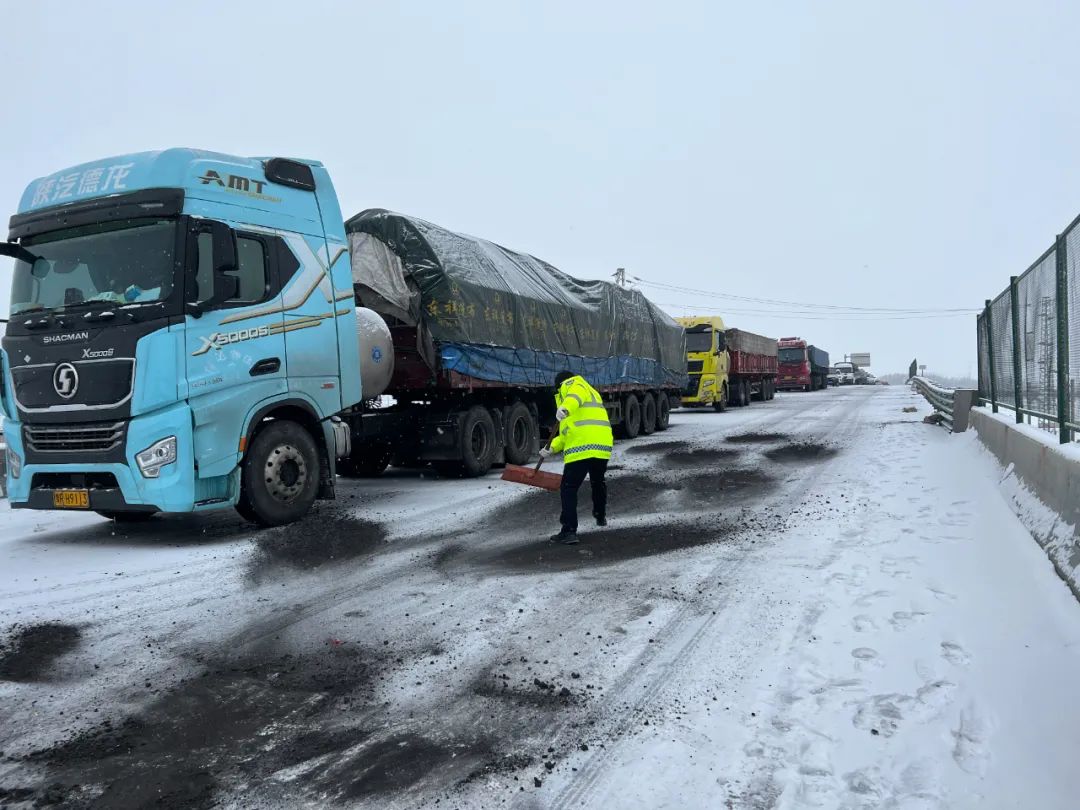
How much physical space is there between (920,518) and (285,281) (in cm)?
624

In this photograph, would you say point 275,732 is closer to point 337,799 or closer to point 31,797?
point 337,799

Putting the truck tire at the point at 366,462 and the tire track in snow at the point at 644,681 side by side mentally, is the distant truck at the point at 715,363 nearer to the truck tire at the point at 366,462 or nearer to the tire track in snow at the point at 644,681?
the truck tire at the point at 366,462

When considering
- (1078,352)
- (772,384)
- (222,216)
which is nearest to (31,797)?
(222,216)

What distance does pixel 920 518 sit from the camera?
7.28m

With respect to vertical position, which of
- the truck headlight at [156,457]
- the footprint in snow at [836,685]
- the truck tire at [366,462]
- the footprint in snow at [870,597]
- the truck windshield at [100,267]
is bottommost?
the footprint in snow at [836,685]

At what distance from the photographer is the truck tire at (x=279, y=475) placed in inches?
284

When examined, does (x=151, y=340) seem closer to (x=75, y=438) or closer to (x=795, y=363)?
(x=75, y=438)

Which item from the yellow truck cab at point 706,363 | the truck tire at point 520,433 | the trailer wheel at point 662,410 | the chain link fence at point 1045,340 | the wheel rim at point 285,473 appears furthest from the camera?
the yellow truck cab at point 706,363

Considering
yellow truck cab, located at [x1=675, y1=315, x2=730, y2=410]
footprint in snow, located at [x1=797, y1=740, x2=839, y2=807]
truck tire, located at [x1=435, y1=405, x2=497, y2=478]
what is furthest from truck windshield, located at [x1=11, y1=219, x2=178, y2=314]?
yellow truck cab, located at [x1=675, y1=315, x2=730, y2=410]

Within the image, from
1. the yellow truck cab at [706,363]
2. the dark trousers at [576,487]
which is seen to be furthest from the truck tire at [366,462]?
the yellow truck cab at [706,363]

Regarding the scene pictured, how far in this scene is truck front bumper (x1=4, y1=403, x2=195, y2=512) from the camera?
6.39 m

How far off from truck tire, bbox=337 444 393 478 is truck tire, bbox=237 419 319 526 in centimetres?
326

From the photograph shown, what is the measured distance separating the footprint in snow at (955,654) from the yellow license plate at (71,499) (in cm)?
628

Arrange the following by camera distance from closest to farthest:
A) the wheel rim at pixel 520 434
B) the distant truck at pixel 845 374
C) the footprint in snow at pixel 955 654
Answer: the footprint in snow at pixel 955 654, the wheel rim at pixel 520 434, the distant truck at pixel 845 374
